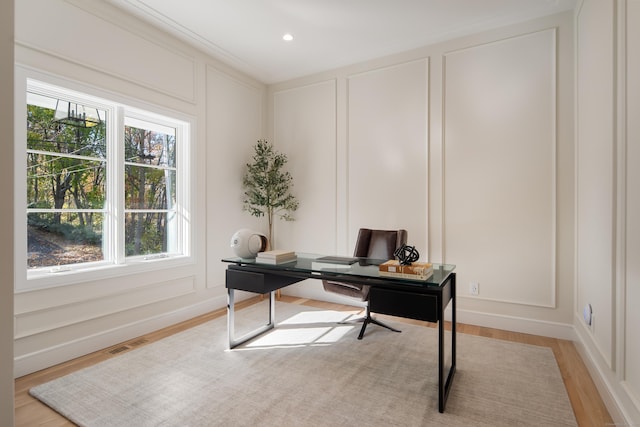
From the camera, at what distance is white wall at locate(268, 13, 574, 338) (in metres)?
2.97

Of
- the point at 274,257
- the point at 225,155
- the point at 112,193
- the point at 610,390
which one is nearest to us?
the point at 610,390

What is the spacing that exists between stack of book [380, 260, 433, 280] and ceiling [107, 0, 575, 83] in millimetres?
2296

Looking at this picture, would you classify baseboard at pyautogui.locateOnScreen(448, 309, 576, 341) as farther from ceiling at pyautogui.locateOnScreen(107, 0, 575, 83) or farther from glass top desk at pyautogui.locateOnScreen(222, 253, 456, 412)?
ceiling at pyautogui.locateOnScreen(107, 0, 575, 83)

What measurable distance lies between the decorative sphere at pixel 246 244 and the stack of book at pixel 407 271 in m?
1.12

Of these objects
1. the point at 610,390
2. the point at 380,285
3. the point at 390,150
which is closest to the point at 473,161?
the point at 390,150

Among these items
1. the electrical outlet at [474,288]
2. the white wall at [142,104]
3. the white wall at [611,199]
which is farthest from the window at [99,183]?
the white wall at [611,199]

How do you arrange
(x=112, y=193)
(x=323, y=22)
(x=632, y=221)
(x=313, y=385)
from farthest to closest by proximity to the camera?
(x=323, y=22) < (x=112, y=193) < (x=313, y=385) < (x=632, y=221)

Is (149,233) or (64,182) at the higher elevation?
(64,182)

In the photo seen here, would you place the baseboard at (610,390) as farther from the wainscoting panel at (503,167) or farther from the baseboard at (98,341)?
the baseboard at (98,341)

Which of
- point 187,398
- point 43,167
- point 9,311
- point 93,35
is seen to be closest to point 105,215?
point 43,167

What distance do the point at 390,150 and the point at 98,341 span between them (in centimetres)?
332

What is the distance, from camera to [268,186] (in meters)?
4.24

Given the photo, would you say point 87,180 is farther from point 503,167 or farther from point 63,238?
point 503,167

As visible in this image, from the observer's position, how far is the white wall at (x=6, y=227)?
1134mm
